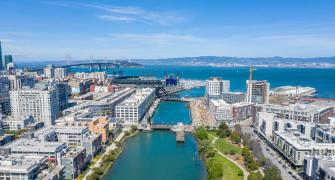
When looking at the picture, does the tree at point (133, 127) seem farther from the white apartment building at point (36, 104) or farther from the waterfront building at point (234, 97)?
the waterfront building at point (234, 97)

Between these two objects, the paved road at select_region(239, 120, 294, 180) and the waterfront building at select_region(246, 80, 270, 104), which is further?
the waterfront building at select_region(246, 80, 270, 104)

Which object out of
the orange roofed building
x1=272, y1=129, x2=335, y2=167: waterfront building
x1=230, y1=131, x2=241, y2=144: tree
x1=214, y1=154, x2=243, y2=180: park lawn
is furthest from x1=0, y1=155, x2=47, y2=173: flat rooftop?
x1=272, y1=129, x2=335, y2=167: waterfront building

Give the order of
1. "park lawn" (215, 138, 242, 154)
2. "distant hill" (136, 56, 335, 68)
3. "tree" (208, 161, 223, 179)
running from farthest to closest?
"distant hill" (136, 56, 335, 68)
"park lawn" (215, 138, 242, 154)
"tree" (208, 161, 223, 179)

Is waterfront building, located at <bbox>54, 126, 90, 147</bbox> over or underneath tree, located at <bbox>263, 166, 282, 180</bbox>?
over

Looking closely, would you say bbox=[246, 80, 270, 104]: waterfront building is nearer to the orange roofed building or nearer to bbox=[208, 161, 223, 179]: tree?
the orange roofed building

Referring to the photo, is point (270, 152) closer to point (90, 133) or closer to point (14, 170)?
point (90, 133)

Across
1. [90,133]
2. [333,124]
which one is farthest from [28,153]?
[333,124]

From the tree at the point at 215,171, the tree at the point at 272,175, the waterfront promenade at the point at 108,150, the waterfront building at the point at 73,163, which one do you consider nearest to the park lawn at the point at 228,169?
the tree at the point at 215,171

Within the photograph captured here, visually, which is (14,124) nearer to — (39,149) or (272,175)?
(39,149)
